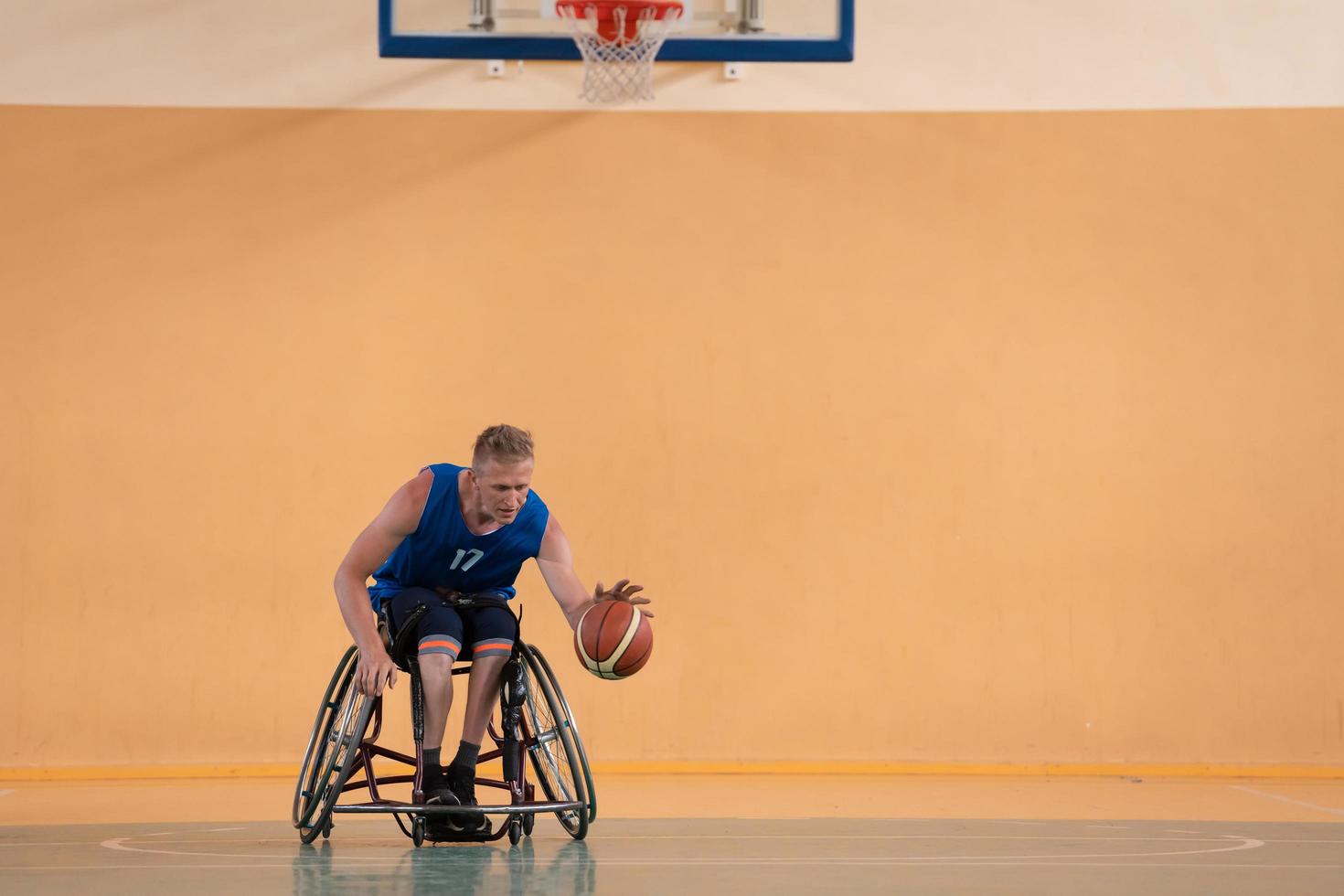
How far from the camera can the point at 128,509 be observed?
5.38 metres

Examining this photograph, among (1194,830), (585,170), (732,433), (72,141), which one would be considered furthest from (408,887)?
(72,141)

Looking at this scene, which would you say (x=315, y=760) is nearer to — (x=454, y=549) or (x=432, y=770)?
(x=432, y=770)

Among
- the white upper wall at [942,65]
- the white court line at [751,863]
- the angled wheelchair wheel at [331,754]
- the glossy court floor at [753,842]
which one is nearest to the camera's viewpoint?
the glossy court floor at [753,842]

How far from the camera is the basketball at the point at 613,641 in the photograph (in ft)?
10.7

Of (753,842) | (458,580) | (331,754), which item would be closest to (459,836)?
(331,754)

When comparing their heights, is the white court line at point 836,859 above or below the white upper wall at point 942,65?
below

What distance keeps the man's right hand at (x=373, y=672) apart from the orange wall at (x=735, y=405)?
2.19 meters

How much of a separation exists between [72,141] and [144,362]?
0.85 metres

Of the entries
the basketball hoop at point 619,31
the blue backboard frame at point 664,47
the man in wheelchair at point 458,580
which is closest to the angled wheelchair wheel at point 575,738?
the man in wheelchair at point 458,580

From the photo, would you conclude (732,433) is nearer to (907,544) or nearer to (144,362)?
(907,544)

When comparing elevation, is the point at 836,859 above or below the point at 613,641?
below

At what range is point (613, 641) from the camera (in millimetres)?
3275

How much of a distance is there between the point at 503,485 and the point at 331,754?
0.71 meters

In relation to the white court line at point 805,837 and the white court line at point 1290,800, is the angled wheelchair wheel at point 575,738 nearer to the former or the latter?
the white court line at point 805,837
